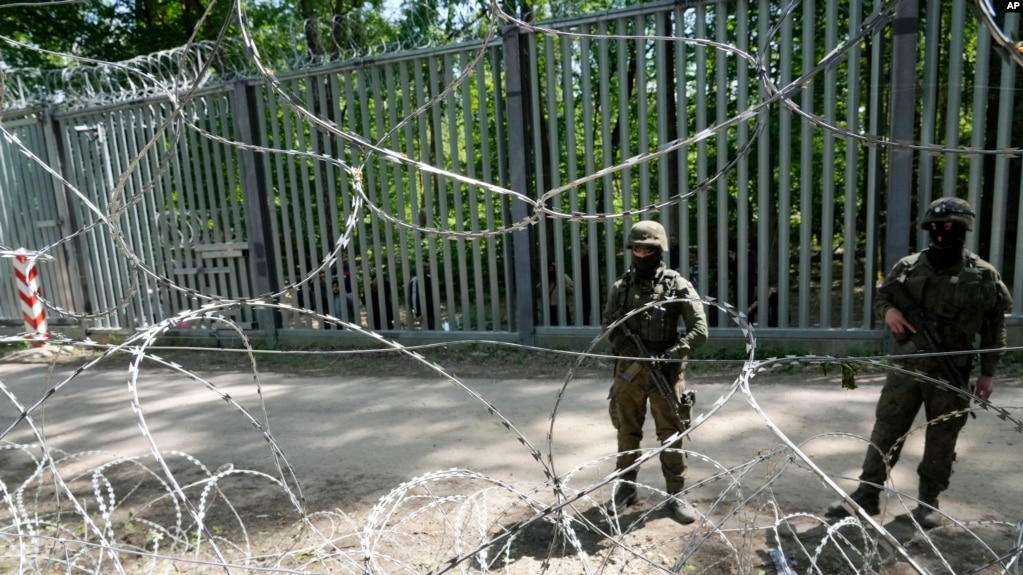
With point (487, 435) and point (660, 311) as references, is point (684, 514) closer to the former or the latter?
point (660, 311)

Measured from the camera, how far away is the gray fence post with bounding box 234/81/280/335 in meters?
7.67

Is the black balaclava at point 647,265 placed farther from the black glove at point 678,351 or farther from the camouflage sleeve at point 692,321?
the black glove at point 678,351

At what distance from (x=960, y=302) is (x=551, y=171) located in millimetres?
4282

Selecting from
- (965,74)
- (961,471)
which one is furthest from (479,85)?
(961,471)

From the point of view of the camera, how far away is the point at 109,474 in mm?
4312

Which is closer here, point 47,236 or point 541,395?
point 541,395

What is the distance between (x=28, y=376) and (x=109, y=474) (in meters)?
4.08

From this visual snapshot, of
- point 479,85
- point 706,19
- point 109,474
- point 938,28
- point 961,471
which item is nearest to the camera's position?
point 961,471

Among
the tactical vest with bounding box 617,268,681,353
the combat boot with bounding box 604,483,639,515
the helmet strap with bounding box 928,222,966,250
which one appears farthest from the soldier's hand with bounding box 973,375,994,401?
the combat boot with bounding box 604,483,639,515

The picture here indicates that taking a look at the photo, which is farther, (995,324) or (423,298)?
(423,298)

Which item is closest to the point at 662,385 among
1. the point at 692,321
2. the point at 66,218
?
the point at 692,321

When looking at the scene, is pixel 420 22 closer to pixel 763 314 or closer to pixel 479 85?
pixel 479 85

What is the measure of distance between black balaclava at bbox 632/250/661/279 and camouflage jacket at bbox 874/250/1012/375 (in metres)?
1.13

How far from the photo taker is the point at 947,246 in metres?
3.04
